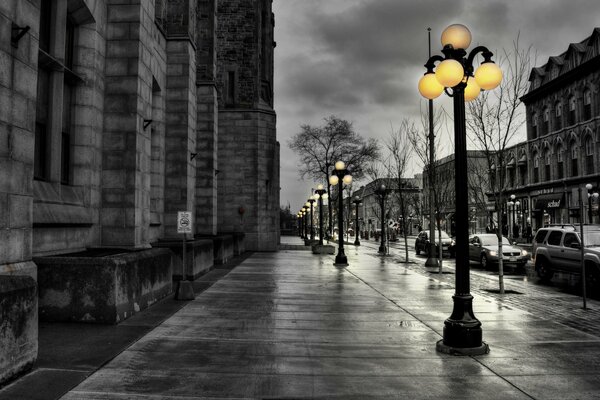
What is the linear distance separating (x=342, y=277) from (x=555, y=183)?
39.7m

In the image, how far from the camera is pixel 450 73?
7148 mm

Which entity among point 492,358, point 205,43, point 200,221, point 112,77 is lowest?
point 492,358

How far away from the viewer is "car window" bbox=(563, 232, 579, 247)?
15.2m

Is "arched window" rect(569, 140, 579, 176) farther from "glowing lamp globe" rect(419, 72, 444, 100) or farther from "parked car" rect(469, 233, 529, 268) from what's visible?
"glowing lamp globe" rect(419, 72, 444, 100)

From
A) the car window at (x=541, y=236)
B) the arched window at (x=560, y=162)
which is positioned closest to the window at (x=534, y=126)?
the arched window at (x=560, y=162)

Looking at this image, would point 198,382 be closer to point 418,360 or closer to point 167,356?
point 167,356

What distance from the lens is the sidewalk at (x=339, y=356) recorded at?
5.14 m

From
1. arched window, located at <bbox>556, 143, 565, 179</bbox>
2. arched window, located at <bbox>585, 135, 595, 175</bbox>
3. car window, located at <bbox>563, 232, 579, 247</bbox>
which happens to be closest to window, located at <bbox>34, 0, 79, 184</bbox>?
car window, located at <bbox>563, 232, 579, 247</bbox>

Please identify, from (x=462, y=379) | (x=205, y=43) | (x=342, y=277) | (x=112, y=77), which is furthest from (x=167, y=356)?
(x=205, y=43)

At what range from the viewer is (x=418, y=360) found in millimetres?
6336

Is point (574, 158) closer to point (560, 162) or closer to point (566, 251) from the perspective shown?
point (560, 162)

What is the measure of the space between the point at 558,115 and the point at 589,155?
6.52m

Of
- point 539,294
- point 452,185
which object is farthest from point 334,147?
point 539,294

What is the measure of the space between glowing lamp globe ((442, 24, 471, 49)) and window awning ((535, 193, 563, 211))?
45175 mm
